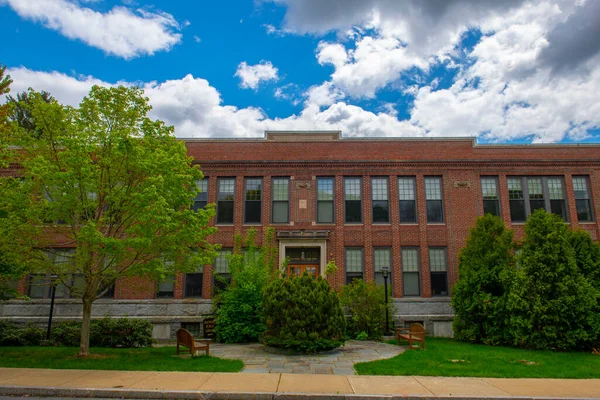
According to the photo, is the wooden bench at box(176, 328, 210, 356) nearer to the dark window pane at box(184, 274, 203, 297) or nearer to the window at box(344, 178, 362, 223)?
the dark window pane at box(184, 274, 203, 297)

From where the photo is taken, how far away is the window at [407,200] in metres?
20.7

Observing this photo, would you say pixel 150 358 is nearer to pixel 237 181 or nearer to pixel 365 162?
pixel 237 181

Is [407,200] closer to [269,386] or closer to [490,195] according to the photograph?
[490,195]

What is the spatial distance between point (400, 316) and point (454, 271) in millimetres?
3345

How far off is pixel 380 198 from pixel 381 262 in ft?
10.1

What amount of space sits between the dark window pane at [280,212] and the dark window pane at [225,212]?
2127 mm

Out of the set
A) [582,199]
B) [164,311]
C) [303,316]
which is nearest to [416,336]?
[303,316]

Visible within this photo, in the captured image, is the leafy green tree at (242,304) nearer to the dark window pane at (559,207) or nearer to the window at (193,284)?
the window at (193,284)

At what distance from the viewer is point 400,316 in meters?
19.1

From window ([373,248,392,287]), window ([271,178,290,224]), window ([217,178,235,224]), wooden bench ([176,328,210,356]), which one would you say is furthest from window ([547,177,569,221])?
wooden bench ([176,328,210,356])

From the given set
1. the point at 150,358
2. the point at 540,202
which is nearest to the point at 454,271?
the point at 540,202

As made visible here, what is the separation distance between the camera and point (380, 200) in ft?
68.3

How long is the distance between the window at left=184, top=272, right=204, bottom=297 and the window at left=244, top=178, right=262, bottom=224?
3.36 metres

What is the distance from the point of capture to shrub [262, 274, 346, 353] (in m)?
13.2
